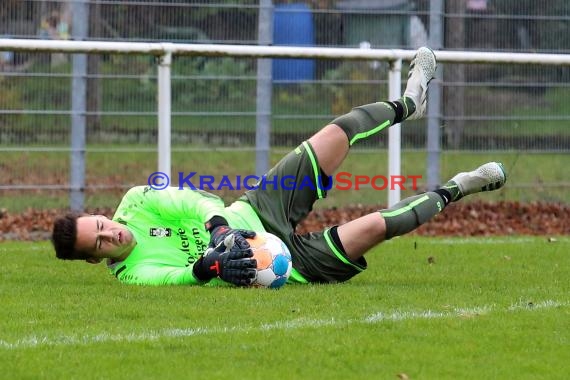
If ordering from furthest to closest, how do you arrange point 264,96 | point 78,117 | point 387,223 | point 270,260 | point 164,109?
1. point 264,96
2. point 78,117
3. point 164,109
4. point 387,223
5. point 270,260

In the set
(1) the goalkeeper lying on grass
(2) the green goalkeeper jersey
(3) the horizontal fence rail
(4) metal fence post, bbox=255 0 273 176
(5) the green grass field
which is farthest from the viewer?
(4) metal fence post, bbox=255 0 273 176

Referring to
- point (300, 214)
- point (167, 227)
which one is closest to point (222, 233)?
point (167, 227)

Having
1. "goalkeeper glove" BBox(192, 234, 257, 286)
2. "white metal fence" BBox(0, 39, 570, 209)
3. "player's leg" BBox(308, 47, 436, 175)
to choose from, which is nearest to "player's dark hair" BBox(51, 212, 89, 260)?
"goalkeeper glove" BBox(192, 234, 257, 286)

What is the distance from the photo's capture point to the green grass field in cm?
534

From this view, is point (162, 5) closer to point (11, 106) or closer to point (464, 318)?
point (11, 106)

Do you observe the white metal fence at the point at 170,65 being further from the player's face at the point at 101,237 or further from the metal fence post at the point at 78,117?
the player's face at the point at 101,237

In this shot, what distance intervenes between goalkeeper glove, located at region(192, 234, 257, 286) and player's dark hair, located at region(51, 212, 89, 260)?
0.71 meters

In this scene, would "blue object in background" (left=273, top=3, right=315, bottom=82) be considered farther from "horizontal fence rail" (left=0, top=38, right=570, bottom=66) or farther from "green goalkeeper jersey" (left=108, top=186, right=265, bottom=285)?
"green goalkeeper jersey" (left=108, top=186, right=265, bottom=285)

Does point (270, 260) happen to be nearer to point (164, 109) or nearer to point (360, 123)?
point (360, 123)

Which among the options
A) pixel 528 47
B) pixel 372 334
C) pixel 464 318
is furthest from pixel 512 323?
pixel 528 47

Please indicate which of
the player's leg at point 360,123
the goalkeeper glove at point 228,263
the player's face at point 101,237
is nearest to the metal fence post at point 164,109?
the player's leg at point 360,123

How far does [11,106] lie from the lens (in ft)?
42.2

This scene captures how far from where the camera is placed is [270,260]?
7387 mm

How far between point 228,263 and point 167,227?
2.28 ft
